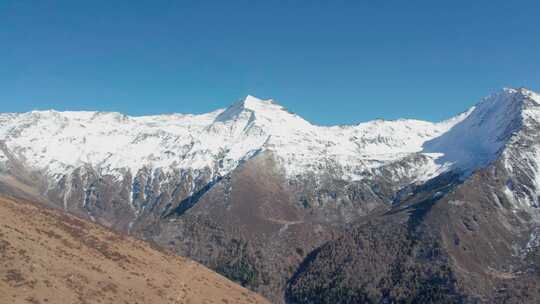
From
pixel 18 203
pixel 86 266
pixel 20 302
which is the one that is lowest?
pixel 20 302

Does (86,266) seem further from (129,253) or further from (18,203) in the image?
(18,203)

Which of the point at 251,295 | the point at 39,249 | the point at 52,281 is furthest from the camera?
the point at 251,295

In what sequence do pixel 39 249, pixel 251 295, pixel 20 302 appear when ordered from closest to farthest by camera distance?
pixel 20 302 < pixel 39 249 < pixel 251 295

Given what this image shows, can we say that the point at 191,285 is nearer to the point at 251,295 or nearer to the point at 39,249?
the point at 251,295

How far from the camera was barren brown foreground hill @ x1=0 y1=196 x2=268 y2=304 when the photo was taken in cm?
7275

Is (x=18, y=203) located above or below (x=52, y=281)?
above

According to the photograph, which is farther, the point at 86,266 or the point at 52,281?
the point at 86,266

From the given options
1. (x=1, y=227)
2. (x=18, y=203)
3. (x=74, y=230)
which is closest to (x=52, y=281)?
(x=1, y=227)

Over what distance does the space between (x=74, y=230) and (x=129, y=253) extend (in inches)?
439

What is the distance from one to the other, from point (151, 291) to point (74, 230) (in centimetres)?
2293

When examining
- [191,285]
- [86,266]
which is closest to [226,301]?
[191,285]

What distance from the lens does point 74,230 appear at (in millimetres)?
100875

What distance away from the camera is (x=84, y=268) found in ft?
276

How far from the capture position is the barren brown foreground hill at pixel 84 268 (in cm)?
7275
